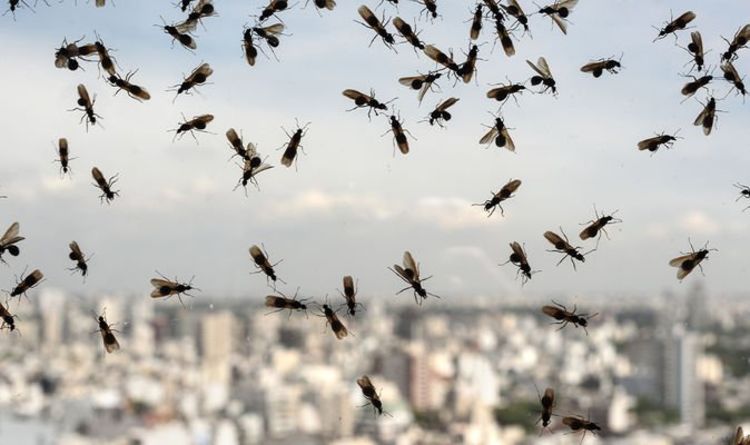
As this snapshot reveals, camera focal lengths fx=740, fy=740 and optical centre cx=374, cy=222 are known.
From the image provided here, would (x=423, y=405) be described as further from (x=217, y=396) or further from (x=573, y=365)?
(x=217, y=396)

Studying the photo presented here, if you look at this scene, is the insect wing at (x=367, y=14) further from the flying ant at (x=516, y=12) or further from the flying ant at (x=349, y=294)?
the flying ant at (x=349, y=294)

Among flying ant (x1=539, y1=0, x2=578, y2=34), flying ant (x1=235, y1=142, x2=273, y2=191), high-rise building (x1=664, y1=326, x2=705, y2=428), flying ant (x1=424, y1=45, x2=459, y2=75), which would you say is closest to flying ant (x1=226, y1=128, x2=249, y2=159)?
flying ant (x1=235, y1=142, x2=273, y2=191)

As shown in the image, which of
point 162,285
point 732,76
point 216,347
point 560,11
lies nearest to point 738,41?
point 732,76

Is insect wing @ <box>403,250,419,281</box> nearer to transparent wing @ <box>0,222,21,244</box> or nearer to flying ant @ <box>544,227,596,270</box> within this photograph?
flying ant @ <box>544,227,596,270</box>

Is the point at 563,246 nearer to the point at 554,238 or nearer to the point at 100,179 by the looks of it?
the point at 554,238

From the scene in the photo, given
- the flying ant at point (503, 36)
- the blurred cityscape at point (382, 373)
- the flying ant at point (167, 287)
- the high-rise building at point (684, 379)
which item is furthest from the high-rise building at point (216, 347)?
the high-rise building at point (684, 379)

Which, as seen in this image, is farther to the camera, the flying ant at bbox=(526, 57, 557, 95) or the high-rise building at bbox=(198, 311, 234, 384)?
the high-rise building at bbox=(198, 311, 234, 384)

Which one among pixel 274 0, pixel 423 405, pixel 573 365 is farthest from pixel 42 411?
pixel 573 365
